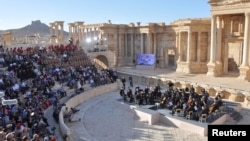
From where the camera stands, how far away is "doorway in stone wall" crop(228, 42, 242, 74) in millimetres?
31094

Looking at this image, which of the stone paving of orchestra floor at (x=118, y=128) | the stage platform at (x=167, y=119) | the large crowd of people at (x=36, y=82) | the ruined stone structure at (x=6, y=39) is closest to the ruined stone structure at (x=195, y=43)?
the stage platform at (x=167, y=119)

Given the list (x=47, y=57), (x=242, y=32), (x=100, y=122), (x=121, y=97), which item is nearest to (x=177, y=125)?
(x=100, y=122)

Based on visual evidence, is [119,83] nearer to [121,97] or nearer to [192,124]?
[121,97]

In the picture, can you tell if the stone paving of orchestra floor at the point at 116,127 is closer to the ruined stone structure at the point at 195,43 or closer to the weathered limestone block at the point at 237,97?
the weathered limestone block at the point at 237,97

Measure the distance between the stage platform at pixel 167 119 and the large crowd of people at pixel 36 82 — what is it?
17.3 feet

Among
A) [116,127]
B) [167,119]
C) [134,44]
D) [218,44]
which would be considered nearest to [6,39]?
[134,44]

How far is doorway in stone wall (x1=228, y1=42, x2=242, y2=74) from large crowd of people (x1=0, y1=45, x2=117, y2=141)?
13.4 m

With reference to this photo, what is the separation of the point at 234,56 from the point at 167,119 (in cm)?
1725

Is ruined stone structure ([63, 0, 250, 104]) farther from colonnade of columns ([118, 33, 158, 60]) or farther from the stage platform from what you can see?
the stage platform

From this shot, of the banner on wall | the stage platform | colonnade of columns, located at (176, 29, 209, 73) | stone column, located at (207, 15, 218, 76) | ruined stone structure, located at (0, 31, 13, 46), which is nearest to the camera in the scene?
the stage platform

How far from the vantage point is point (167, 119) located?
58.8 ft

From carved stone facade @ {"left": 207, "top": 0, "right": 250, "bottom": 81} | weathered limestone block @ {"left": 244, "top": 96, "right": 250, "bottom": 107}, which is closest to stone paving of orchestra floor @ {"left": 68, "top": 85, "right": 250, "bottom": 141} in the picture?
weathered limestone block @ {"left": 244, "top": 96, "right": 250, "bottom": 107}

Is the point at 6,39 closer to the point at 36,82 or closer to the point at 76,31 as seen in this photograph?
the point at 36,82

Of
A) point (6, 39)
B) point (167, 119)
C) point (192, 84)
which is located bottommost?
point (167, 119)
